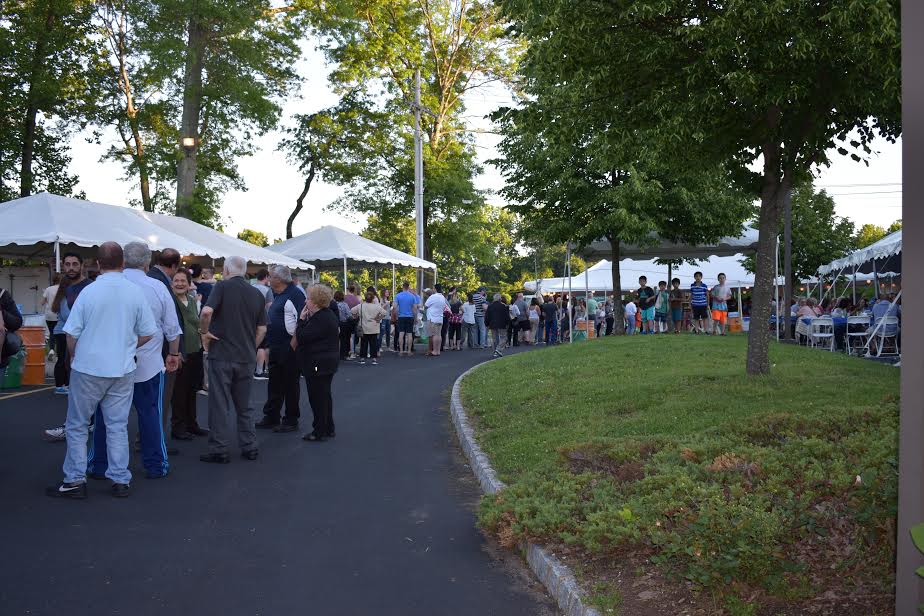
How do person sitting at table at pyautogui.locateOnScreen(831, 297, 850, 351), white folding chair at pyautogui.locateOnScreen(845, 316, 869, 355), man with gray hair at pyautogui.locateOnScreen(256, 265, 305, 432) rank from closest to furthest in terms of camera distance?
man with gray hair at pyautogui.locateOnScreen(256, 265, 305, 432) < white folding chair at pyautogui.locateOnScreen(845, 316, 869, 355) < person sitting at table at pyautogui.locateOnScreen(831, 297, 850, 351)

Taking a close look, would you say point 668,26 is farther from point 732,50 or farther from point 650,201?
point 650,201

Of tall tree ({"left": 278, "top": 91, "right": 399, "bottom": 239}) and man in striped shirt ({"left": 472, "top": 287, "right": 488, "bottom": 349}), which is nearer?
man in striped shirt ({"left": 472, "top": 287, "right": 488, "bottom": 349})

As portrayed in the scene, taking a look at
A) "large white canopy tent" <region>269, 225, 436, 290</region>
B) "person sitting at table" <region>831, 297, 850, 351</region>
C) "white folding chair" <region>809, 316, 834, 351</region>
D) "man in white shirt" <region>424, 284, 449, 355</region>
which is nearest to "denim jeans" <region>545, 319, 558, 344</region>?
"large white canopy tent" <region>269, 225, 436, 290</region>

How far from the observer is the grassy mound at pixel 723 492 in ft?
13.2

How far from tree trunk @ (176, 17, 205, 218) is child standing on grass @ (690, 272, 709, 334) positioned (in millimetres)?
15203

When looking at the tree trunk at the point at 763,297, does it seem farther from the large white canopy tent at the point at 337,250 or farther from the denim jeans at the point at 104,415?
the large white canopy tent at the point at 337,250

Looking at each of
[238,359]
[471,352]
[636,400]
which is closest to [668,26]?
[636,400]

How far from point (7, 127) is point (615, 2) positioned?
24.5m

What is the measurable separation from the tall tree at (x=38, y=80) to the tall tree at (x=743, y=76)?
20.9m

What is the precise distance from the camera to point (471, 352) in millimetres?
25625

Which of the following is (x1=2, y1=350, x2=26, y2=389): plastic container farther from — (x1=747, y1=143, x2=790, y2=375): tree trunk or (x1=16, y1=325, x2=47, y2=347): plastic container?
(x1=747, y1=143, x2=790, y2=375): tree trunk

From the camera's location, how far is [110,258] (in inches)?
260

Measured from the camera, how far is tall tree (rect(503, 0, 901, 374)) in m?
8.84

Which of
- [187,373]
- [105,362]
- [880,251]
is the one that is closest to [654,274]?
[880,251]
